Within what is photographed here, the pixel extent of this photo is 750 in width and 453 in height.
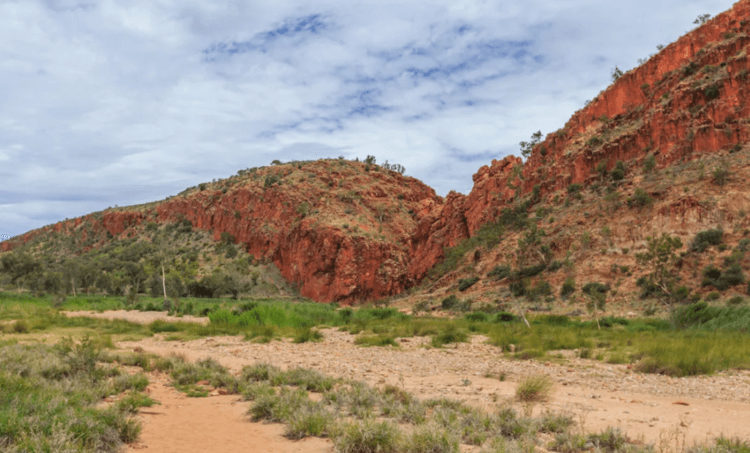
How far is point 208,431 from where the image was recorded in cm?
607

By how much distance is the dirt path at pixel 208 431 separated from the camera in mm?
5465

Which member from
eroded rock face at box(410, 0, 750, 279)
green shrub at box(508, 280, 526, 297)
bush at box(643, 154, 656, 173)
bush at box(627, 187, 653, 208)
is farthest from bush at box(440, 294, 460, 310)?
bush at box(643, 154, 656, 173)

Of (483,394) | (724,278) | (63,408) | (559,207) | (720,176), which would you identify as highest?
(720,176)

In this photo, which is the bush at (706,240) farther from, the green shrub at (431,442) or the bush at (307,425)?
the bush at (307,425)

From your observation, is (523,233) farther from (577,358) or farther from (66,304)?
(66,304)

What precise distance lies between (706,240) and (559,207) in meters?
15.0

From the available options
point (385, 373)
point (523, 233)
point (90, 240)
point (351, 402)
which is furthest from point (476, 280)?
point (90, 240)

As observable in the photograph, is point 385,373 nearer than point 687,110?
Yes

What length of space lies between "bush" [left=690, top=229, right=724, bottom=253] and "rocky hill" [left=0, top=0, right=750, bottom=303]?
0.17m

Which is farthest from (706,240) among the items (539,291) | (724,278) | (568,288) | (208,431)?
(208,431)

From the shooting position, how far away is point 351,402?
713 cm

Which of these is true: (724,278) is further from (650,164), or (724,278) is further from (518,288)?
(650,164)

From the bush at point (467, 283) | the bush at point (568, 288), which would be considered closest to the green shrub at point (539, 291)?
the bush at point (568, 288)

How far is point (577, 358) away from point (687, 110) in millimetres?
39592
